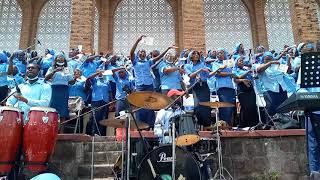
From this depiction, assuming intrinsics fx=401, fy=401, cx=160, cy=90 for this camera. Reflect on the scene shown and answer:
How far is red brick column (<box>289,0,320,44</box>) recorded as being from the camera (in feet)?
42.8

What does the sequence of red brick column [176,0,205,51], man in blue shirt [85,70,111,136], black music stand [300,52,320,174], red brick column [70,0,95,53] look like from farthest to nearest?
1. red brick column [70,0,95,53]
2. red brick column [176,0,205,51]
3. man in blue shirt [85,70,111,136]
4. black music stand [300,52,320,174]

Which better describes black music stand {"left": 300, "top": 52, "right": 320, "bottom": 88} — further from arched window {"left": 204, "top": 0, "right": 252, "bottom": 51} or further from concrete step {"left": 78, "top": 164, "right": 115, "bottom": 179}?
arched window {"left": 204, "top": 0, "right": 252, "bottom": 51}

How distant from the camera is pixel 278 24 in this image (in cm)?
1777

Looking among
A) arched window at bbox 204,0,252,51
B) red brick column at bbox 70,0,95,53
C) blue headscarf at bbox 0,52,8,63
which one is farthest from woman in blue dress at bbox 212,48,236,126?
arched window at bbox 204,0,252,51

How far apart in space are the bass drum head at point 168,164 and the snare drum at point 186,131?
0.15 m

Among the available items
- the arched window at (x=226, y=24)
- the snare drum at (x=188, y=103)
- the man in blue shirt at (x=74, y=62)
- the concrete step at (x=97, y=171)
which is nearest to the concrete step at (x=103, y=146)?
the concrete step at (x=97, y=171)

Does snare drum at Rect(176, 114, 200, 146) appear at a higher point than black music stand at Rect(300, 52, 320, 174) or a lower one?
lower

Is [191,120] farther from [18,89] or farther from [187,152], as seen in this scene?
[18,89]

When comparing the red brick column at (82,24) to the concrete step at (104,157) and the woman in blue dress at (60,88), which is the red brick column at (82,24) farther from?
the concrete step at (104,157)

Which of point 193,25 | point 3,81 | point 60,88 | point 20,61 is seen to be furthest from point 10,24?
point 60,88

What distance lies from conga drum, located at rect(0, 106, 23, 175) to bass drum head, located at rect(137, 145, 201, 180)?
1732 mm

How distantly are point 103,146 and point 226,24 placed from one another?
11885 millimetres

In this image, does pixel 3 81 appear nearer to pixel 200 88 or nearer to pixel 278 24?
pixel 200 88

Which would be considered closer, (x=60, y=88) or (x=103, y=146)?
(x=103, y=146)
